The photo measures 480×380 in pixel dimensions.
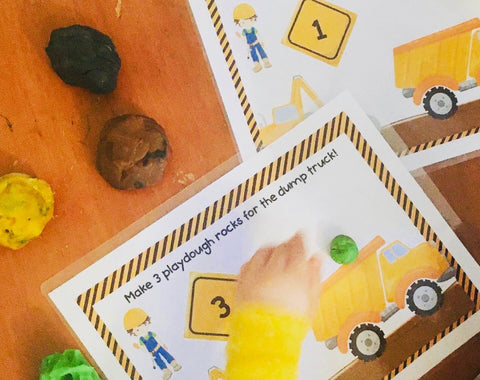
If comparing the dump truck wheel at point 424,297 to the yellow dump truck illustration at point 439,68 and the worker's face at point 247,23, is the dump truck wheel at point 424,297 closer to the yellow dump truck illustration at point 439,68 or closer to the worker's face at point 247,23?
the yellow dump truck illustration at point 439,68

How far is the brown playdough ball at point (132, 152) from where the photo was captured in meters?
0.50

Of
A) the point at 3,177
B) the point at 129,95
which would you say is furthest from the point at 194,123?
the point at 3,177

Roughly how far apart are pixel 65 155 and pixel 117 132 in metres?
0.06

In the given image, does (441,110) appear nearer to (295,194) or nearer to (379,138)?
(379,138)

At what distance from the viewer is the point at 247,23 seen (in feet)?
1.81

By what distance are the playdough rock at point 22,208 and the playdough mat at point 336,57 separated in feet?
0.68

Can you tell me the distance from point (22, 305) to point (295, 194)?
11.8 inches

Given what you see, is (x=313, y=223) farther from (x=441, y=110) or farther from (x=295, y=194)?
(x=441, y=110)

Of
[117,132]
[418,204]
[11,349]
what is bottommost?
[418,204]

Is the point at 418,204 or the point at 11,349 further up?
the point at 11,349

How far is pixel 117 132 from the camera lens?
0.51 meters

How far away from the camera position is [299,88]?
55 cm

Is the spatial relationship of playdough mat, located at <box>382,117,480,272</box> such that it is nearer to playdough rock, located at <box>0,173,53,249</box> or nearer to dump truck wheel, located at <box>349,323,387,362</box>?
dump truck wheel, located at <box>349,323,387,362</box>

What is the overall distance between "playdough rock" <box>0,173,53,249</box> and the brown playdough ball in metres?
0.06
